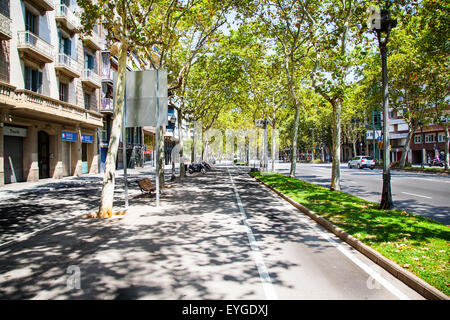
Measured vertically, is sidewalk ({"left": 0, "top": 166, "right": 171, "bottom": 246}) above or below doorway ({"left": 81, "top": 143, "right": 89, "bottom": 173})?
below

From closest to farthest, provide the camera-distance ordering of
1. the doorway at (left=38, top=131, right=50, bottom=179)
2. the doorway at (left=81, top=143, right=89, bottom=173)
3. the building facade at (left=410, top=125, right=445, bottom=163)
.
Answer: the doorway at (left=38, top=131, right=50, bottom=179), the doorway at (left=81, top=143, right=89, bottom=173), the building facade at (left=410, top=125, right=445, bottom=163)

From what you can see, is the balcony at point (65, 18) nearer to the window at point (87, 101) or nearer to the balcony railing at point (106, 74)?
the window at point (87, 101)

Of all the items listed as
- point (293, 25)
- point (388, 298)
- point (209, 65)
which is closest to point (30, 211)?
point (388, 298)

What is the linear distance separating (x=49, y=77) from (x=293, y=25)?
52.5 ft

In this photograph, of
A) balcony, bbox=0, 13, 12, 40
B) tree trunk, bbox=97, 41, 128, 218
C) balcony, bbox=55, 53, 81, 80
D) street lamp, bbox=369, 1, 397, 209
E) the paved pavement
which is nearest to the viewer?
the paved pavement

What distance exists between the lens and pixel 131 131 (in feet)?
121

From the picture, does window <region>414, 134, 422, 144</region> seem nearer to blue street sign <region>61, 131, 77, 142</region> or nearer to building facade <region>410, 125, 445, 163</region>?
building facade <region>410, 125, 445, 163</region>

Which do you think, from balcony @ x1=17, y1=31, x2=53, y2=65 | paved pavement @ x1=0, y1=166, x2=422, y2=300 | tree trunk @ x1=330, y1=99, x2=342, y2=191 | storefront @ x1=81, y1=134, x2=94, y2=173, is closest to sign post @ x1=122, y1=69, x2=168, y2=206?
paved pavement @ x1=0, y1=166, x2=422, y2=300

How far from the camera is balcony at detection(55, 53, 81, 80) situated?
69.2ft

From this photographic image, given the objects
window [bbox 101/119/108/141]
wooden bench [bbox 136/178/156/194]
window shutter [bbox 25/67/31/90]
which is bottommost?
wooden bench [bbox 136/178/156/194]

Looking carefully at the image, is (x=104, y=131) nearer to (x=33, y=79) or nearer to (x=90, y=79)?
(x=90, y=79)

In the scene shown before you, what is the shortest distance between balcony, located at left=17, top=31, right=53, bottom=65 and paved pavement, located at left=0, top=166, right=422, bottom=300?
572 inches

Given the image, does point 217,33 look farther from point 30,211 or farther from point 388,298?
point 388,298

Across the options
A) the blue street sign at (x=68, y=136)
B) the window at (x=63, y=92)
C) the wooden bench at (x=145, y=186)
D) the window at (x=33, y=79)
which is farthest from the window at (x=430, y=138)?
the window at (x=33, y=79)
